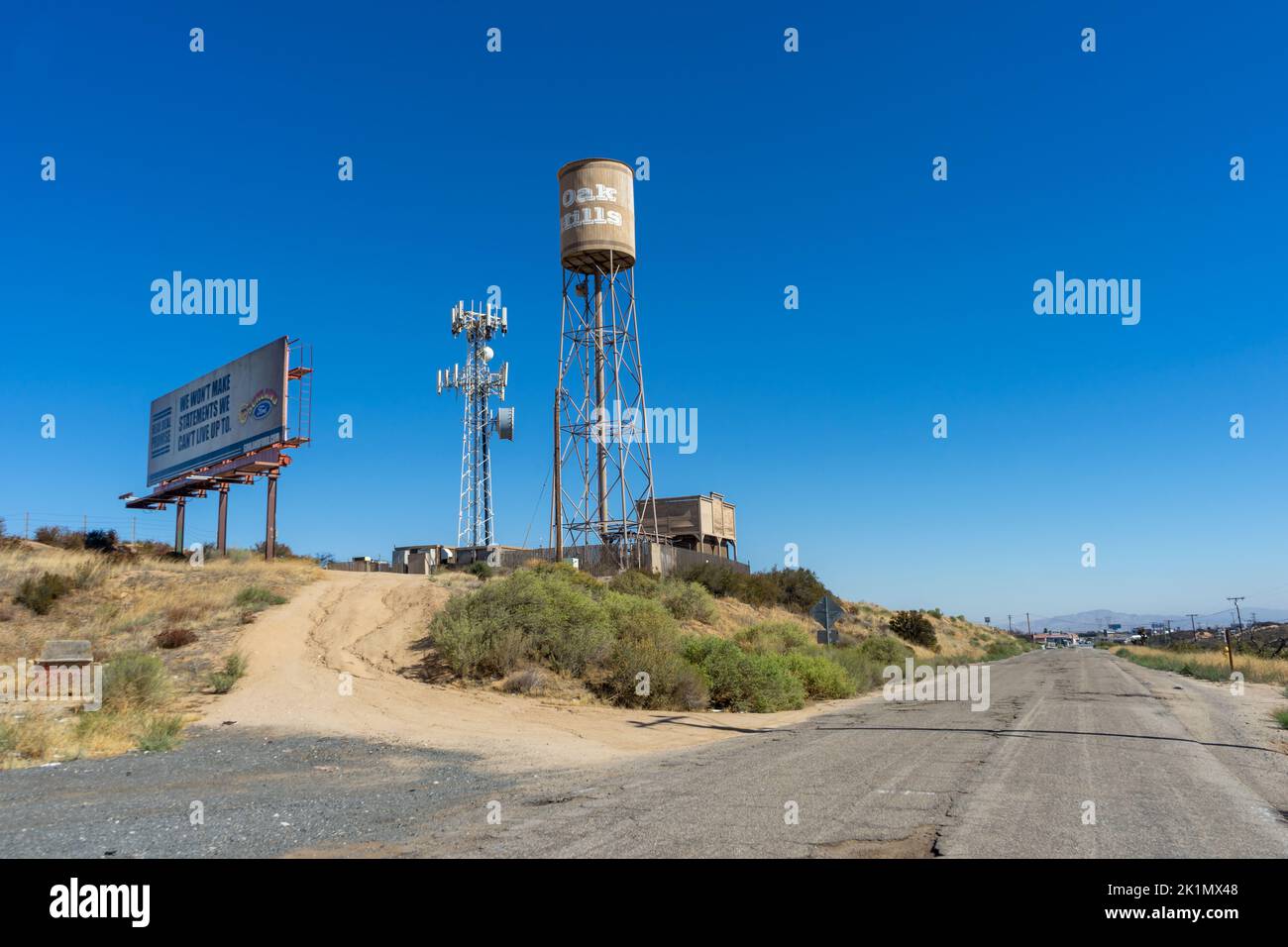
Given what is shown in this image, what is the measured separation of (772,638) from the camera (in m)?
26.7

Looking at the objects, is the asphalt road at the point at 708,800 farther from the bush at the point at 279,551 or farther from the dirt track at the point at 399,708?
the bush at the point at 279,551

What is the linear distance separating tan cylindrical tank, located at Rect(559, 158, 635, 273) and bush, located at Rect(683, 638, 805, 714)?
821 inches

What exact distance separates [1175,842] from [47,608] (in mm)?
26536

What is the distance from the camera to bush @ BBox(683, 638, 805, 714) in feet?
60.4

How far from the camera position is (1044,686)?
1061 inches

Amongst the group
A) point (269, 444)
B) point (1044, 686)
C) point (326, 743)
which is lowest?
point (1044, 686)

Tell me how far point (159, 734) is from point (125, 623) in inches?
458

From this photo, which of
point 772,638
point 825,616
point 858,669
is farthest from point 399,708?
point 858,669

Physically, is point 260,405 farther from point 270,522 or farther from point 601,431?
point 601,431

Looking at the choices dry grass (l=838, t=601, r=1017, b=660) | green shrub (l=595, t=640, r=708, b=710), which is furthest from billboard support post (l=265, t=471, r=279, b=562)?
dry grass (l=838, t=601, r=1017, b=660)

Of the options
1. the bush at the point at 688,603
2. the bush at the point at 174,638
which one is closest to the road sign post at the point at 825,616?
the bush at the point at 688,603
